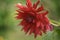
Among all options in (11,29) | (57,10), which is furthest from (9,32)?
(57,10)

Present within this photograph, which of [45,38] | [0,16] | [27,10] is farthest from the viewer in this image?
[0,16]

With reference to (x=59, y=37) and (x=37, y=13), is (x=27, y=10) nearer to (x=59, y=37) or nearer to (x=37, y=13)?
(x=37, y=13)

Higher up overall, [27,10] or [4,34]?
[27,10]

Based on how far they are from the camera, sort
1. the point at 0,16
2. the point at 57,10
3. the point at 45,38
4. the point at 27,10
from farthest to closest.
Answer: the point at 0,16
the point at 57,10
the point at 45,38
the point at 27,10

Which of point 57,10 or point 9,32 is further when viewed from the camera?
point 9,32

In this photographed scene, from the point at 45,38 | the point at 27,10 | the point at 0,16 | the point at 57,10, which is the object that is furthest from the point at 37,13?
the point at 0,16

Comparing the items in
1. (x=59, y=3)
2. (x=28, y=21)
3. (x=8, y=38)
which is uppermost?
(x=59, y=3)
